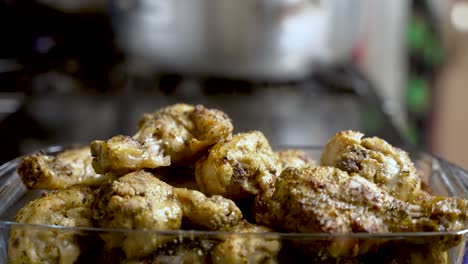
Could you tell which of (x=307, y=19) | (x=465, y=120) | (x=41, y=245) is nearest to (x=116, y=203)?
(x=41, y=245)

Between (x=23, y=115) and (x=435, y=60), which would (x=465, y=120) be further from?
(x=23, y=115)

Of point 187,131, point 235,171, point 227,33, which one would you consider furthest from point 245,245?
point 227,33

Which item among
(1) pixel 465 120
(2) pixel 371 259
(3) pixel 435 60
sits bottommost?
(1) pixel 465 120

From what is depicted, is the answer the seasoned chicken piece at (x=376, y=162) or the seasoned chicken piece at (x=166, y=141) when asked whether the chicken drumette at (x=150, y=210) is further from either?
the seasoned chicken piece at (x=376, y=162)

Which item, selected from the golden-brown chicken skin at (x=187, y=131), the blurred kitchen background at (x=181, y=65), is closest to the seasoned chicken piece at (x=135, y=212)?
the golden-brown chicken skin at (x=187, y=131)

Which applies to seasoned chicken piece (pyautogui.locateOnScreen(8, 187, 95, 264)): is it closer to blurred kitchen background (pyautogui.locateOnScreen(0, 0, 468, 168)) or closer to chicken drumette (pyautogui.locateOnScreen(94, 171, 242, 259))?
chicken drumette (pyautogui.locateOnScreen(94, 171, 242, 259))

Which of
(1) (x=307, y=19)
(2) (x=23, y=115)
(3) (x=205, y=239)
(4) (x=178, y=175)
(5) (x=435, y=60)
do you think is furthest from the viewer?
(5) (x=435, y=60)

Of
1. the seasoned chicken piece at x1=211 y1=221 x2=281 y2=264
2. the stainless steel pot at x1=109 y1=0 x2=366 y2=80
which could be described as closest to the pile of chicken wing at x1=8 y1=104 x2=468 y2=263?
the seasoned chicken piece at x1=211 y1=221 x2=281 y2=264
